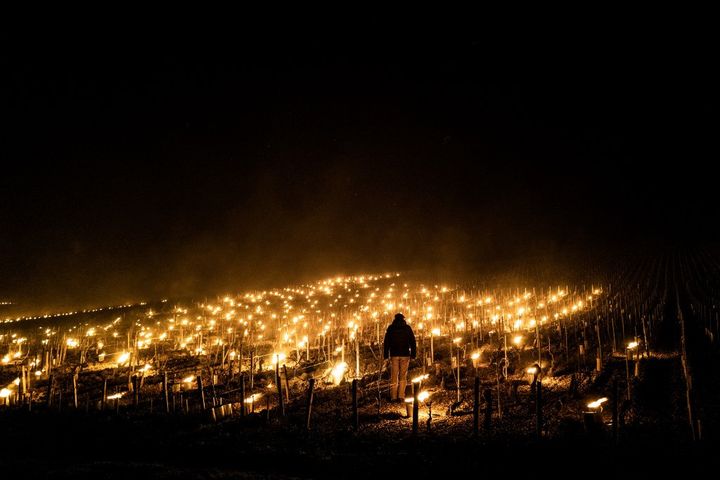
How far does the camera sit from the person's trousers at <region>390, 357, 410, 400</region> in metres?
9.40

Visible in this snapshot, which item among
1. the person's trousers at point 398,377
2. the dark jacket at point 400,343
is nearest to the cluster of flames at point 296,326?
the person's trousers at point 398,377

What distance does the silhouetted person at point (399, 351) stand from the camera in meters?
9.30

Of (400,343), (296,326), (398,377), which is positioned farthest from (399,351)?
(296,326)

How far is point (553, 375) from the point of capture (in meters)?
9.81

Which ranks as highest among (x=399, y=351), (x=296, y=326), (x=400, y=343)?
(x=400, y=343)

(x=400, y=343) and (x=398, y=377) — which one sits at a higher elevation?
(x=400, y=343)

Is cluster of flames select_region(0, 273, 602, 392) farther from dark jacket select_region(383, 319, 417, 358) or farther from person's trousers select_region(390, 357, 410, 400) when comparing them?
dark jacket select_region(383, 319, 417, 358)

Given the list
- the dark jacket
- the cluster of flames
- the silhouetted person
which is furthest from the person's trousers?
the cluster of flames

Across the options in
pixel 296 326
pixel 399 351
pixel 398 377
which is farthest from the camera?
pixel 296 326

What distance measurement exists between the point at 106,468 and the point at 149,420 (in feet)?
12.7

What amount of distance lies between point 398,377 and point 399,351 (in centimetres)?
62

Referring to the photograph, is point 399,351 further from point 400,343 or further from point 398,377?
point 398,377

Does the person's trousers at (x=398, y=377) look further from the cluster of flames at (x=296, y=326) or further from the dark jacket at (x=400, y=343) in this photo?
the cluster of flames at (x=296, y=326)

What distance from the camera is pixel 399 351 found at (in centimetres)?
930
